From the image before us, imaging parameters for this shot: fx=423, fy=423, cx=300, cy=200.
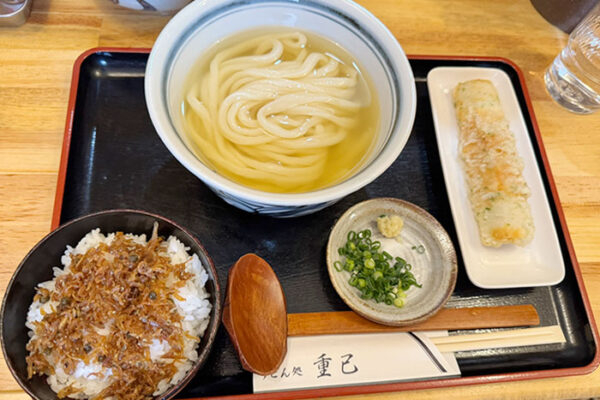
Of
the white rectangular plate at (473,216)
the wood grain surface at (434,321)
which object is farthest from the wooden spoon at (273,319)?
the white rectangular plate at (473,216)

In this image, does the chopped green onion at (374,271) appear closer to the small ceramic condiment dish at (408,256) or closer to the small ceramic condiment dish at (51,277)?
the small ceramic condiment dish at (408,256)

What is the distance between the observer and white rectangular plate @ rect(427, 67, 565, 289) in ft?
4.92

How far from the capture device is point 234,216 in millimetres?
1483

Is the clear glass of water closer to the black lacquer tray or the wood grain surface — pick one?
the black lacquer tray

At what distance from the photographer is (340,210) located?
5.09 feet

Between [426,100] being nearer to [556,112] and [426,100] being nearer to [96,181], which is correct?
[556,112]

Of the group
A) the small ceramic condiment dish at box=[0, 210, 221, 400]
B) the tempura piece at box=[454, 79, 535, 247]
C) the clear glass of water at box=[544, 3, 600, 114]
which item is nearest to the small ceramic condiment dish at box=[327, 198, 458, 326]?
the tempura piece at box=[454, 79, 535, 247]

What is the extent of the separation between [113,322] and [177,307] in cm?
17

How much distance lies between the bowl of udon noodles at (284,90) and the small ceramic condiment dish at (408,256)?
22 centimetres

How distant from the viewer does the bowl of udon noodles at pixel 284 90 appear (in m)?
1.27

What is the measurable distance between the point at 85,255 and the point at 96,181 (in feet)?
1.26

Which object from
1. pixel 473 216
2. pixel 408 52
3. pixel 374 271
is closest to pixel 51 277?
pixel 374 271

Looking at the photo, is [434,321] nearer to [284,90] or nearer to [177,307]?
[177,307]

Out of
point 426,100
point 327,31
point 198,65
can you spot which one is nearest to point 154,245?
point 198,65
